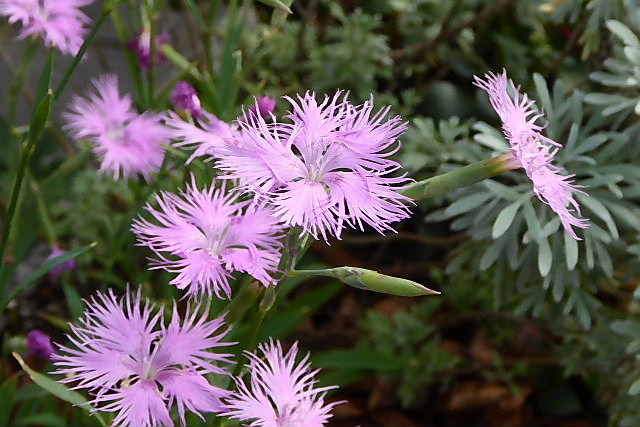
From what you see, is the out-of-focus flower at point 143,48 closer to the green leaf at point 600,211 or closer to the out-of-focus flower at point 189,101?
the out-of-focus flower at point 189,101

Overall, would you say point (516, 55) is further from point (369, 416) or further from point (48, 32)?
point (48, 32)

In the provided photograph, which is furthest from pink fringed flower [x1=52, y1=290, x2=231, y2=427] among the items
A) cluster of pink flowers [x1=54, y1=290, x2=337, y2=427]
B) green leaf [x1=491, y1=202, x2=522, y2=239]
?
green leaf [x1=491, y1=202, x2=522, y2=239]

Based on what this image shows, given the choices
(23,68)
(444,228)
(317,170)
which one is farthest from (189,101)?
(444,228)

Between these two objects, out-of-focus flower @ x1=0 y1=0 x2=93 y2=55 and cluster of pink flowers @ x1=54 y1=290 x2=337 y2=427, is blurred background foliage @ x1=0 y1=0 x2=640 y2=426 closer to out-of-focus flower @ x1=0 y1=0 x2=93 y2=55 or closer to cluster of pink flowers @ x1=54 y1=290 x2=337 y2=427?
out-of-focus flower @ x1=0 y1=0 x2=93 y2=55

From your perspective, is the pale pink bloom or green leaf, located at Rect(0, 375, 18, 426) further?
green leaf, located at Rect(0, 375, 18, 426)

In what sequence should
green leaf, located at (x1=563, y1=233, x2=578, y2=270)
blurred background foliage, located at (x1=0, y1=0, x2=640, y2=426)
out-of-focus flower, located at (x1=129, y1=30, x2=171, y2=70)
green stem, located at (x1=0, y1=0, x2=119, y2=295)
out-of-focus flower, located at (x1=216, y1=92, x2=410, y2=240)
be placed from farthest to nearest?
out-of-focus flower, located at (x1=129, y1=30, x2=171, y2=70), blurred background foliage, located at (x1=0, y1=0, x2=640, y2=426), green leaf, located at (x1=563, y1=233, x2=578, y2=270), green stem, located at (x1=0, y1=0, x2=119, y2=295), out-of-focus flower, located at (x1=216, y1=92, x2=410, y2=240)

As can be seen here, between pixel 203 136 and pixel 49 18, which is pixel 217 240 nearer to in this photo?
pixel 203 136
